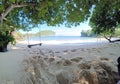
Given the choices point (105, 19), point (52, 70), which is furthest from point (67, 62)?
point (105, 19)

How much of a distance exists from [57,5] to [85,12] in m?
1.48

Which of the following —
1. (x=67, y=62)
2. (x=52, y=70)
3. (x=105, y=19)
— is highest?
(x=105, y=19)

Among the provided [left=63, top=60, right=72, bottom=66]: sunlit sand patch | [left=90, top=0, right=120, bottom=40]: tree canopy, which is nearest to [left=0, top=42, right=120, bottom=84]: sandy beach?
[left=63, top=60, right=72, bottom=66]: sunlit sand patch

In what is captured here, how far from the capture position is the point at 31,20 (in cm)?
1179

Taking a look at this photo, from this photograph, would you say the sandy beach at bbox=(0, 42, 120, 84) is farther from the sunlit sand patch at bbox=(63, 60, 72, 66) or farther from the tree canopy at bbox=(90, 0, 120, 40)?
the tree canopy at bbox=(90, 0, 120, 40)

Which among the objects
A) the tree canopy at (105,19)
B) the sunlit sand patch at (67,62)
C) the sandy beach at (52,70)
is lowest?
the sandy beach at (52,70)

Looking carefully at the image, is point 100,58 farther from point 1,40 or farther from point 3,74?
point 1,40

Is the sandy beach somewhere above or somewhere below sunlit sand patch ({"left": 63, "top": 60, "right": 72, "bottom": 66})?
below

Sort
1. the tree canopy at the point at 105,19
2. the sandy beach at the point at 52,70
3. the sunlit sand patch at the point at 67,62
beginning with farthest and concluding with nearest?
the tree canopy at the point at 105,19
the sunlit sand patch at the point at 67,62
the sandy beach at the point at 52,70

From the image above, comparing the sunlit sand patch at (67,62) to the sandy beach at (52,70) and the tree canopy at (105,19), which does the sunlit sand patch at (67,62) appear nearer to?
the sandy beach at (52,70)

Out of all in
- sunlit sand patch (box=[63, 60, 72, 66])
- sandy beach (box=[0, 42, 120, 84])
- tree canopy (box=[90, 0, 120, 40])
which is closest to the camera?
sandy beach (box=[0, 42, 120, 84])

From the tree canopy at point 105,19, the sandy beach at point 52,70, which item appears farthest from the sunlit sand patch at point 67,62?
the tree canopy at point 105,19

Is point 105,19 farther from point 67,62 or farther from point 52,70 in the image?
point 52,70

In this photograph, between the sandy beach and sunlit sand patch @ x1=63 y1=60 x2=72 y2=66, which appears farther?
sunlit sand patch @ x1=63 y1=60 x2=72 y2=66
